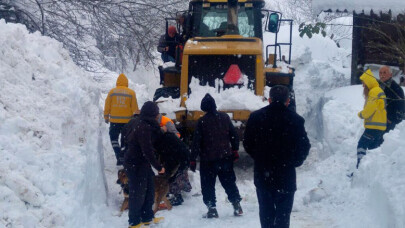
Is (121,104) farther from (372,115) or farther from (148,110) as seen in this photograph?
(372,115)

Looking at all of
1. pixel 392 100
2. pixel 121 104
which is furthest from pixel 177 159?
pixel 392 100

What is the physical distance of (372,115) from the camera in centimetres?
715

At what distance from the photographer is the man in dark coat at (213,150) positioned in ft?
22.2

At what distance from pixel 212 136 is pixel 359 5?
265 inches

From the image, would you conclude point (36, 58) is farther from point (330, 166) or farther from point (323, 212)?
point (330, 166)

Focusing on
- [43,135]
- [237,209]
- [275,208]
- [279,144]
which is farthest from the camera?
[237,209]

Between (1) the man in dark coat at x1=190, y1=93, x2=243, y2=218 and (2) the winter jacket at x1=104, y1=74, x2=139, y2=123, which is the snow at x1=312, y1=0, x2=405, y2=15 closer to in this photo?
(2) the winter jacket at x1=104, y1=74, x2=139, y2=123

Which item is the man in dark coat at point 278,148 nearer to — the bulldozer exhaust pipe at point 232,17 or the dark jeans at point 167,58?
the bulldozer exhaust pipe at point 232,17

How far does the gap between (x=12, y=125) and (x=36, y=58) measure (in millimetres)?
1682

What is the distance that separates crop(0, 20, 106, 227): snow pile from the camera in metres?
4.61

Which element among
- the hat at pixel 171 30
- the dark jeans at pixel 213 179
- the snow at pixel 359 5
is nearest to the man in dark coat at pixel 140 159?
the dark jeans at pixel 213 179

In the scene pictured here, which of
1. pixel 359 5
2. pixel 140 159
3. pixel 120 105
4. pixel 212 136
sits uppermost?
pixel 359 5

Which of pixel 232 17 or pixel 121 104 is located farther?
pixel 232 17

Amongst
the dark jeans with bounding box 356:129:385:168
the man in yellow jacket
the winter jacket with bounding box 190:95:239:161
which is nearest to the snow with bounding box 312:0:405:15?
the dark jeans with bounding box 356:129:385:168
